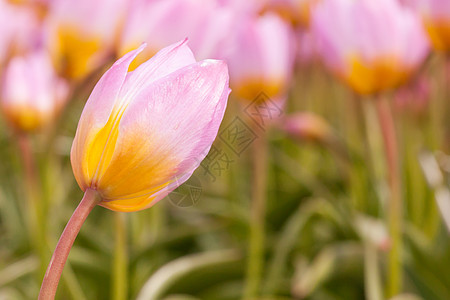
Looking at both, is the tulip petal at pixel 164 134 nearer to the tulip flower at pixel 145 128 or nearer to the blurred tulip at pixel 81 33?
the tulip flower at pixel 145 128

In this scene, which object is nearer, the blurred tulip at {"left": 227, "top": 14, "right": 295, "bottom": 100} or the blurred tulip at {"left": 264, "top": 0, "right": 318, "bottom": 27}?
the blurred tulip at {"left": 227, "top": 14, "right": 295, "bottom": 100}

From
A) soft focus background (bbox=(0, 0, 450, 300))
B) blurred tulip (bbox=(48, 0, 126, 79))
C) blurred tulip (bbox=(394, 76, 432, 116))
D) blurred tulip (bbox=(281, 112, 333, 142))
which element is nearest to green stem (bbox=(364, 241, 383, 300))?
soft focus background (bbox=(0, 0, 450, 300))

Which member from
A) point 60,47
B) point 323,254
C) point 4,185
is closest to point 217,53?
point 60,47

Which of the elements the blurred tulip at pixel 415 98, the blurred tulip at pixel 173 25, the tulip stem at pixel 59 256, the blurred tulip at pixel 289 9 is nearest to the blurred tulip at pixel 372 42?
the blurred tulip at pixel 173 25

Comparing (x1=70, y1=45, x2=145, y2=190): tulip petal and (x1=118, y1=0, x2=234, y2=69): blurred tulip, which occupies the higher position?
(x1=118, y1=0, x2=234, y2=69): blurred tulip

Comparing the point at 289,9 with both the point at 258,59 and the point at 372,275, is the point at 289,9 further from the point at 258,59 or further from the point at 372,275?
the point at 372,275

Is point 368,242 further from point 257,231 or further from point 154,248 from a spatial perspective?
point 154,248

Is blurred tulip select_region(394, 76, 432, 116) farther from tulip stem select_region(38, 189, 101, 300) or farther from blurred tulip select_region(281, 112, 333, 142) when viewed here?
tulip stem select_region(38, 189, 101, 300)

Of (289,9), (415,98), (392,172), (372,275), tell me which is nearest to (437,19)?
(392,172)
